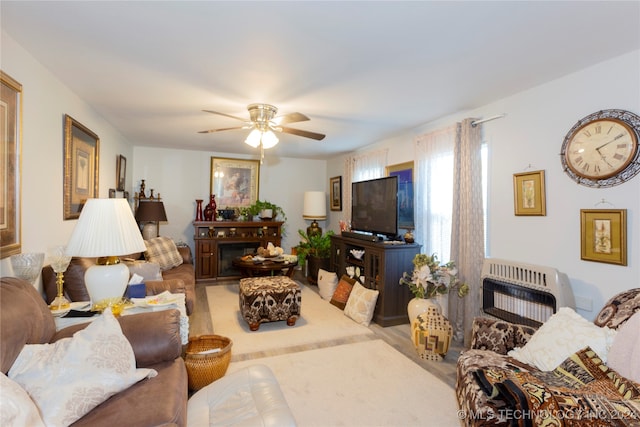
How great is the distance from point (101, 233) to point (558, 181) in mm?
3288

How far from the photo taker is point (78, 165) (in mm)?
2900

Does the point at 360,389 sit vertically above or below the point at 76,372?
below

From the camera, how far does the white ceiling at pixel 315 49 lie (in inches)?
64.3

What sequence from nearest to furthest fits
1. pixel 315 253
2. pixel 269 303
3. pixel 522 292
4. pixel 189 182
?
pixel 522 292 < pixel 269 303 < pixel 315 253 < pixel 189 182

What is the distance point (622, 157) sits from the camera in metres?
2.07

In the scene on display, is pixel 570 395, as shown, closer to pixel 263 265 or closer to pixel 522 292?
pixel 522 292

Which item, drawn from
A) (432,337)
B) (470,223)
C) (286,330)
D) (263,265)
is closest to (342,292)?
(286,330)

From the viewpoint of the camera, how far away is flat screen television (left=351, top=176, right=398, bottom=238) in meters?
3.83

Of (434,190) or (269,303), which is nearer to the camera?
(269,303)

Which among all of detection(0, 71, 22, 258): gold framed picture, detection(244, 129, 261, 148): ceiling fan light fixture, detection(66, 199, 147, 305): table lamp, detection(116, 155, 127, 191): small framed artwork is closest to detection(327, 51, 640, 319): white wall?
detection(244, 129, 261, 148): ceiling fan light fixture

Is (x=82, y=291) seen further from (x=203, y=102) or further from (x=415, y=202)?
(x=415, y=202)

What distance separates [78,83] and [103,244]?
160cm

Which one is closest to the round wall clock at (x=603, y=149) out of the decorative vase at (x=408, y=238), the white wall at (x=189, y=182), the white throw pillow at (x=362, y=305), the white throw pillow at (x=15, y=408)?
the decorative vase at (x=408, y=238)

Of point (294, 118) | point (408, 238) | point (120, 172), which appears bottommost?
point (408, 238)
